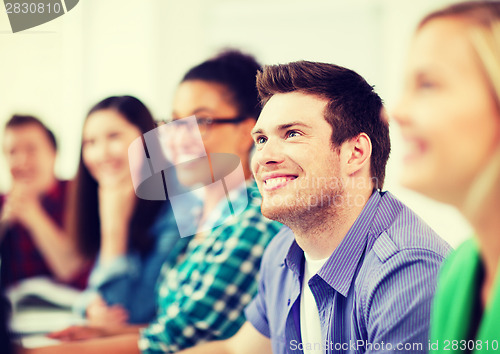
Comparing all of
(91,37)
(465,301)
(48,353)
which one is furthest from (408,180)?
(91,37)

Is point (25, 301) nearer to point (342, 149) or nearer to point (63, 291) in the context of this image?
point (63, 291)

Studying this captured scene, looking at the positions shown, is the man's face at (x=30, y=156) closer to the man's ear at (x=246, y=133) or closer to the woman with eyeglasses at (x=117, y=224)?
Answer: the woman with eyeglasses at (x=117, y=224)

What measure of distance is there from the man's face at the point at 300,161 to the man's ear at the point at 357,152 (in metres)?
0.02

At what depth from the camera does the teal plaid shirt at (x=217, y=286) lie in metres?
0.95

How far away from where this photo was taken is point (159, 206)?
1246 mm

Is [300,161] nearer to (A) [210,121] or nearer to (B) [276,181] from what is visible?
(B) [276,181]

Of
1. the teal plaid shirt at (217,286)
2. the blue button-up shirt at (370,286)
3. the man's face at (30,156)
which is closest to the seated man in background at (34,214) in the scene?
the man's face at (30,156)

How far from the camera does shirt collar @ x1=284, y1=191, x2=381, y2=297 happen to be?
0.71 meters

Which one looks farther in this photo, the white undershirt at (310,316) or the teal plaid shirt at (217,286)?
the teal plaid shirt at (217,286)

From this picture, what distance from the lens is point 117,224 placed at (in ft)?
4.22

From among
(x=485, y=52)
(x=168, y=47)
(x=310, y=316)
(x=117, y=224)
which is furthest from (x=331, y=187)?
(x=168, y=47)

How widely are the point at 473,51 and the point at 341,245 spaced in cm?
35

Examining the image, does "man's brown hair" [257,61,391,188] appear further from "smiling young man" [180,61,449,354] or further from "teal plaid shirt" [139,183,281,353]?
"teal plaid shirt" [139,183,281,353]

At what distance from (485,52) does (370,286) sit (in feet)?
1.07
